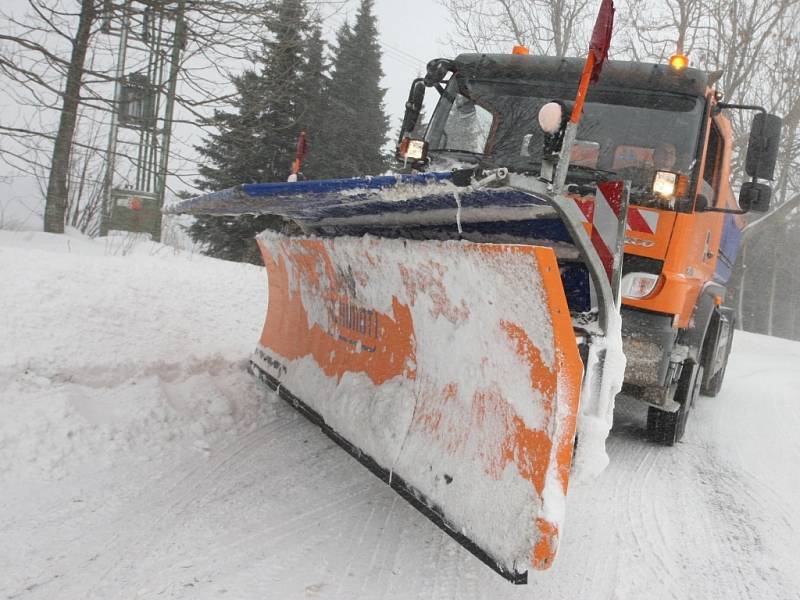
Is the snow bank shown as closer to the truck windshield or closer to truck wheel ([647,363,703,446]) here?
the truck windshield

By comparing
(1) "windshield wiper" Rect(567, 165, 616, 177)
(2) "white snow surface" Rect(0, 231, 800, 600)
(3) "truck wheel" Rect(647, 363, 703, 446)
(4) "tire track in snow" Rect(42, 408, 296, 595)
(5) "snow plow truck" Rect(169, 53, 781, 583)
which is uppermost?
(1) "windshield wiper" Rect(567, 165, 616, 177)

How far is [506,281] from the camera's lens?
2068 mm

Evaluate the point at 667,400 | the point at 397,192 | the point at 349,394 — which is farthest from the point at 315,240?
the point at 667,400

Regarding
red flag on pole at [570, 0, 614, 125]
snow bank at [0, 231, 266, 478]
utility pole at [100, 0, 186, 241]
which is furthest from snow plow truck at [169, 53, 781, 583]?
utility pole at [100, 0, 186, 241]

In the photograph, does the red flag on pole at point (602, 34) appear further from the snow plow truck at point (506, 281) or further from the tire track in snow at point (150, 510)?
the tire track in snow at point (150, 510)

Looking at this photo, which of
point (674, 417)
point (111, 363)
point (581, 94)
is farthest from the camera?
point (674, 417)

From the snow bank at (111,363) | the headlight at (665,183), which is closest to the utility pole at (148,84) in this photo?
the snow bank at (111,363)

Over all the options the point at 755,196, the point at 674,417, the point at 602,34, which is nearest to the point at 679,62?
A: the point at 755,196

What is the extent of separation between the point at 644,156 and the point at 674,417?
1878 millimetres

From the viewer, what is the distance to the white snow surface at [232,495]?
2.19 meters

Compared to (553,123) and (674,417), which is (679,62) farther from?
(674,417)

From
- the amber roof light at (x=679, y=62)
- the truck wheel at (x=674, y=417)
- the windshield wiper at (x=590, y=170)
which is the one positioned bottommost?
the truck wheel at (x=674, y=417)

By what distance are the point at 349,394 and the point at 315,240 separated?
97cm

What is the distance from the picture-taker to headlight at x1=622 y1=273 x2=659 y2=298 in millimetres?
3363
